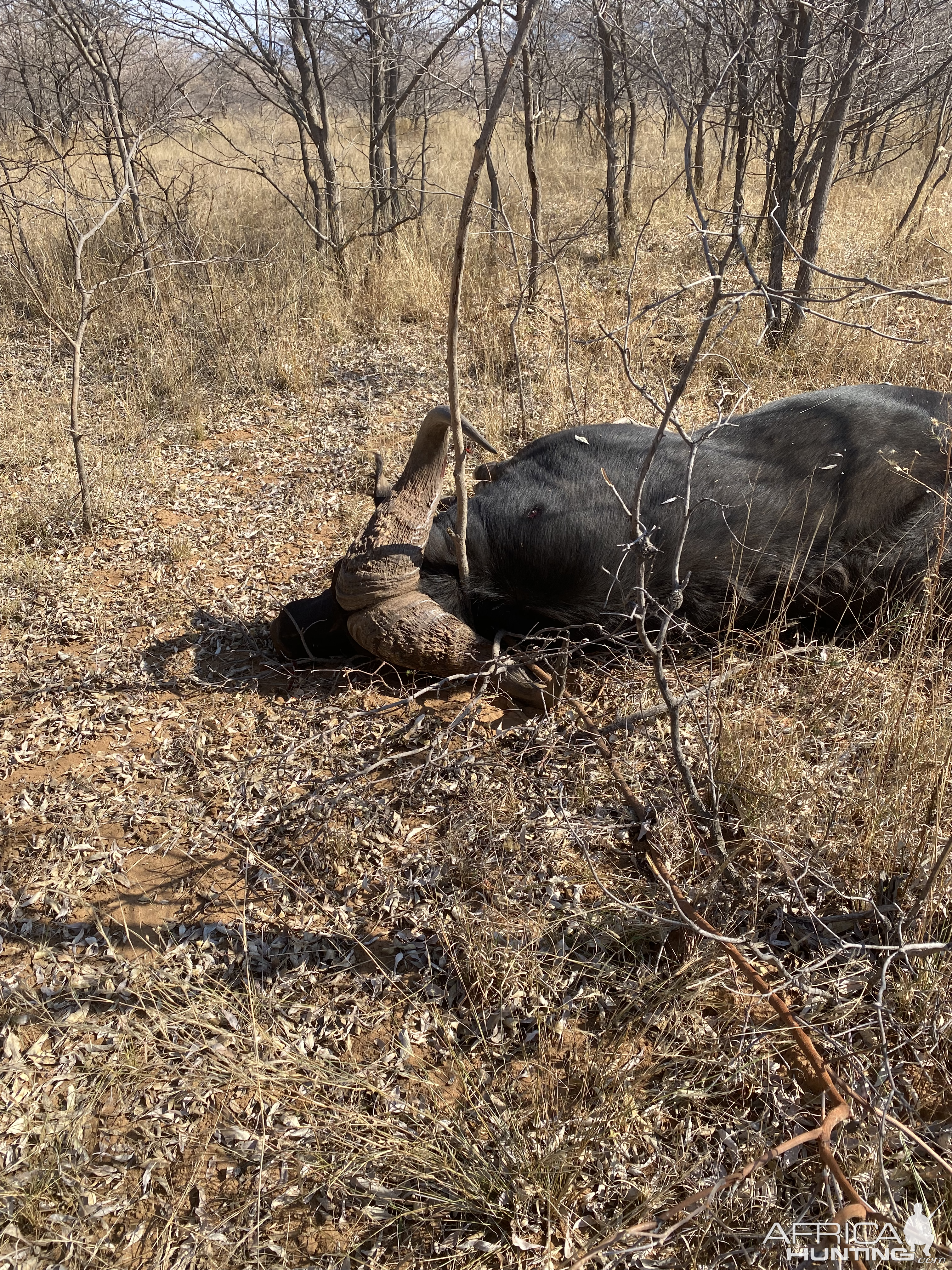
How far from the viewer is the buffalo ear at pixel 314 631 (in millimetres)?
3904

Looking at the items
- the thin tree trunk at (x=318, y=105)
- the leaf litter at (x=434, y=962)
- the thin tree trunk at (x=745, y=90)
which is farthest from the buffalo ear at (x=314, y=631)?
the thin tree trunk at (x=318, y=105)

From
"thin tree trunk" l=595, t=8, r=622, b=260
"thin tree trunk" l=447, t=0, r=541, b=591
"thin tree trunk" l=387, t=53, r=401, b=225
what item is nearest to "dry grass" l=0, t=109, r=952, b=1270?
"thin tree trunk" l=447, t=0, r=541, b=591

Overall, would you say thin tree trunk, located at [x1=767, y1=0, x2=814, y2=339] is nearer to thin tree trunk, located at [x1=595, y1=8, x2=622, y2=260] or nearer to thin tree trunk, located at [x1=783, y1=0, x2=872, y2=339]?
thin tree trunk, located at [x1=783, y1=0, x2=872, y2=339]

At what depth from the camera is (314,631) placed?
3.94 meters

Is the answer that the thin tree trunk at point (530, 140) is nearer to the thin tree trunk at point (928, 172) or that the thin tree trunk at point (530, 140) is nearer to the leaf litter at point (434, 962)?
the thin tree trunk at point (928, 172)

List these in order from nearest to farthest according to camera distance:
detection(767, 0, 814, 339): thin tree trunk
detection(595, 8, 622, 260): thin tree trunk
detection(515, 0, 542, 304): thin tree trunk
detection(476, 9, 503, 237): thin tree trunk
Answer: detection(767, 0, 814, 339): thin tree trunk < detection(476, 9, 503, 237): thin tree trunk < detection(515, 0, 542, 304): thin tree trunk < detection(595, 8, 622, 260): thin tree trunk

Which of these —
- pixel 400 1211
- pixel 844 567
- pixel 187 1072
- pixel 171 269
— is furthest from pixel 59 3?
pixel 400 1211

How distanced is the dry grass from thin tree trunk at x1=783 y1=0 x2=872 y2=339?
384cm

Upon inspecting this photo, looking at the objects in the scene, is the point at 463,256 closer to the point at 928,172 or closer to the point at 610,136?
the point at 610,136

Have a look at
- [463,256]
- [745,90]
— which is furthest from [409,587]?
[745,90]

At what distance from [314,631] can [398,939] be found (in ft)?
5.28

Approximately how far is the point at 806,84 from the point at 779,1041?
7561mm

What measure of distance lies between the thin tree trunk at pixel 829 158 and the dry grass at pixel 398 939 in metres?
3.84

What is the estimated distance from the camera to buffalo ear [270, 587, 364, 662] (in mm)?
3904
